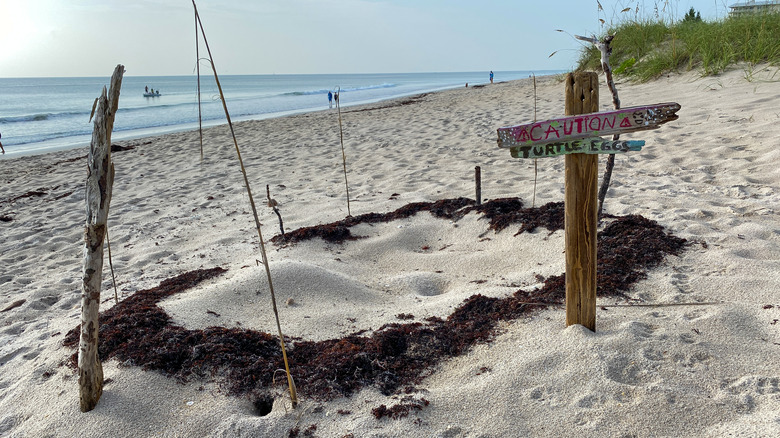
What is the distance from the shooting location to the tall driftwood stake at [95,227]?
2178 mm

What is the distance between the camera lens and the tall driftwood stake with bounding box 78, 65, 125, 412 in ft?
7.14

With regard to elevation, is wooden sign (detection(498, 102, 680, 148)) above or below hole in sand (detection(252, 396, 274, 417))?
above

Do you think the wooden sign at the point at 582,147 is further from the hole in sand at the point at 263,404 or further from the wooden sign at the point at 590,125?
the hole in sand at the point at 263,404

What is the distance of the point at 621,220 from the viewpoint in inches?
156

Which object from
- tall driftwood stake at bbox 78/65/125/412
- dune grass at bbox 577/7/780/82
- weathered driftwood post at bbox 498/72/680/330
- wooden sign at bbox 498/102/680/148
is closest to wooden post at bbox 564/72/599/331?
weathered driftwood post at bbox 498/72/680/330

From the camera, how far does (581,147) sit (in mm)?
2387

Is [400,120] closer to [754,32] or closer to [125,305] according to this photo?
[754,32]

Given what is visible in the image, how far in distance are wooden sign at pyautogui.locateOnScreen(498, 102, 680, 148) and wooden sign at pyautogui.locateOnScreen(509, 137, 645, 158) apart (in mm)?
26

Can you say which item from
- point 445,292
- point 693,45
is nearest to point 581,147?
point 445,292

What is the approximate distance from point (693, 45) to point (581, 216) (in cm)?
971

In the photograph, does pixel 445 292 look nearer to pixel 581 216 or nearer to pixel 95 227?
pixel 581 216

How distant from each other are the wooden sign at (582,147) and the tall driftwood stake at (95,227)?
187 centimetres

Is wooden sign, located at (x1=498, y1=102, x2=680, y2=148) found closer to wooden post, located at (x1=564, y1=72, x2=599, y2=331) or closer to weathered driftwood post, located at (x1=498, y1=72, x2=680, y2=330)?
weathered driftwood post, located at (x1=498, y1=72, x2=680, y2=330)

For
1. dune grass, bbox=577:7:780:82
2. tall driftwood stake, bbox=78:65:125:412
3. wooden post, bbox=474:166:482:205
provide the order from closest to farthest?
tall driftwood stake, bbox=78:65:125:412 < wooden post, bbox=474:166:482:205 < dune grass, bbox=577:7:780:82
